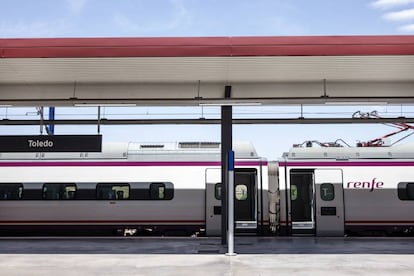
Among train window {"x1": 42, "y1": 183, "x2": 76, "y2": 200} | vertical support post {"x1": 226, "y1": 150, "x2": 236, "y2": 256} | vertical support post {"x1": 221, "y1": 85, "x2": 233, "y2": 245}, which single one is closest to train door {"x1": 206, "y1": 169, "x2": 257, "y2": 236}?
vertical support post {"x1": 221, "y1": 85, "x2": 233, "y2": 245}

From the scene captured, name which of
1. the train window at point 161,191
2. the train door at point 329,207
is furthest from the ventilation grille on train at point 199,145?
the train door at point 329,207

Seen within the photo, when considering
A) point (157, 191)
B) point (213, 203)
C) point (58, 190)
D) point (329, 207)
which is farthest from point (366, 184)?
point (58, 190)

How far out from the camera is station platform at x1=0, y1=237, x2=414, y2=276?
982 cm

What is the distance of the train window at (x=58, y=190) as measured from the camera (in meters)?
16.9

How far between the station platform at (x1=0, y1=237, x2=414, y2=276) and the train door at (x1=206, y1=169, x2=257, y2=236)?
0.72 m

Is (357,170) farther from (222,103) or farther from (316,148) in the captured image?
(222,103)

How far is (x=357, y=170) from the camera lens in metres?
16.7

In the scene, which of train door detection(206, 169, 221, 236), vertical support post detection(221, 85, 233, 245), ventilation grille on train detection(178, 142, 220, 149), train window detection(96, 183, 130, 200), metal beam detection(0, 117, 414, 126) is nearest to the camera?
vertical support post detection(221, 85, 233, 245)

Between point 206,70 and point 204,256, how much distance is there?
422 cm

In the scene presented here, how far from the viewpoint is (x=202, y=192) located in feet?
54.3

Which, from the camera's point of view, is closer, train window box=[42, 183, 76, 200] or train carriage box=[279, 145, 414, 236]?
train carriage box=[279, 145, 414, 236]

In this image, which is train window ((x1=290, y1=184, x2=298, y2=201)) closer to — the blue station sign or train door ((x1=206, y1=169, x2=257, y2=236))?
train door ((x1=206, y1=169, x2=257, y2=236))

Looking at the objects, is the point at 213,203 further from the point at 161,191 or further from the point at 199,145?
Result: the point at 199,145

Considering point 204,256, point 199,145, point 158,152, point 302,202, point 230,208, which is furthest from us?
point 199,145
